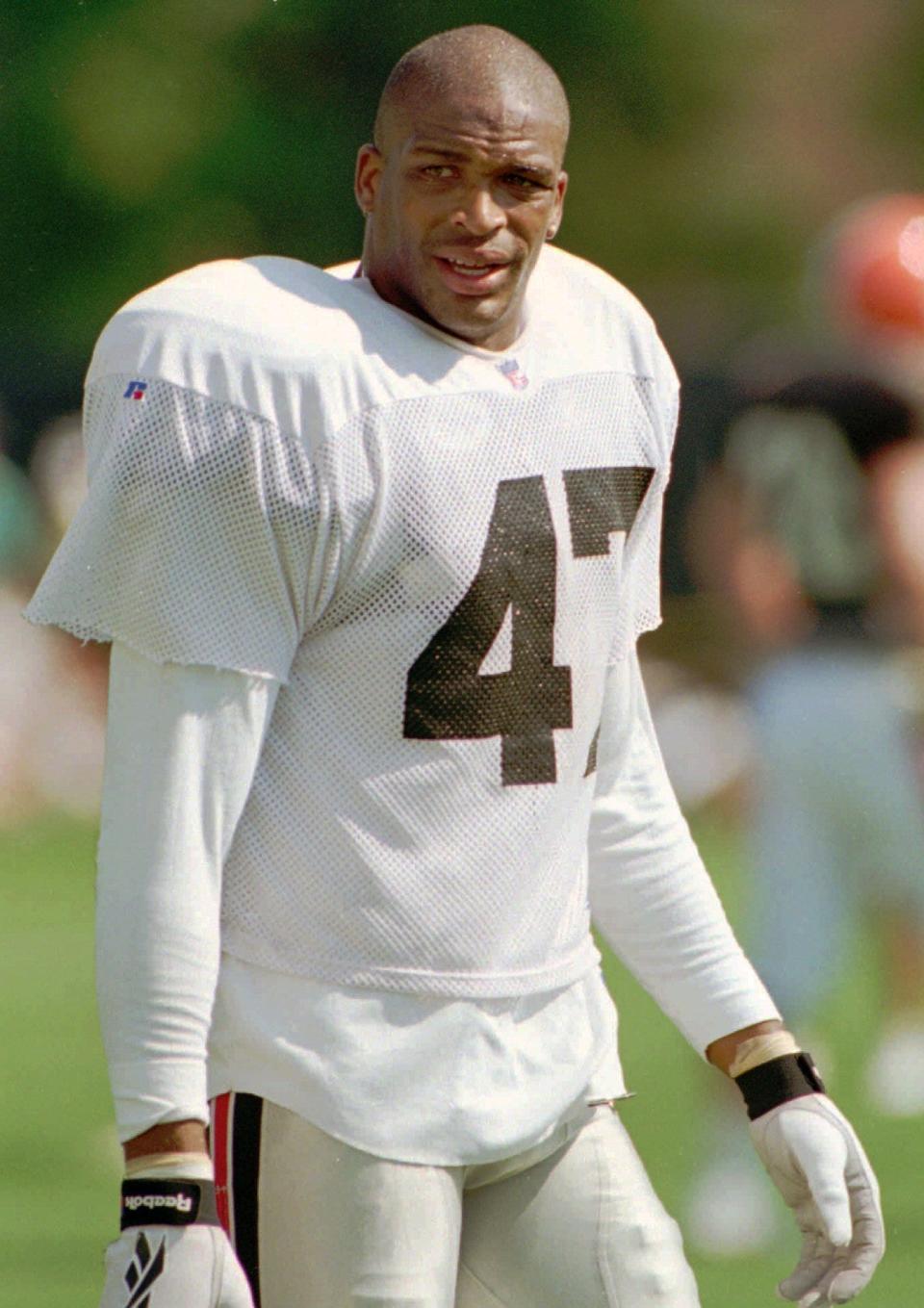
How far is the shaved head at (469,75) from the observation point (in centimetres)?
225

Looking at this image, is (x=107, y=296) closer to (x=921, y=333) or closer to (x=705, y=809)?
(x=705, y=809)

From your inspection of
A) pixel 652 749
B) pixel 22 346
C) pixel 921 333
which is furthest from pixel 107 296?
pixel 652 749

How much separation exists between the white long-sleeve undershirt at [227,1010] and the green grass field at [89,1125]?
1.92 metres

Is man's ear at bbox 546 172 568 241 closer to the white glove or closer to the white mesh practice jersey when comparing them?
the white mesh practice jersey

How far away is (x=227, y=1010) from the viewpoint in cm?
216

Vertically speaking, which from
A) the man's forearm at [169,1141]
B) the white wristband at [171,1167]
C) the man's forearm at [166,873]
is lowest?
the white wristband at [171,1167]

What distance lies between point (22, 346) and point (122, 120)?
392cm

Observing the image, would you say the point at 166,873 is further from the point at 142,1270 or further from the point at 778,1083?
the point at 778,1083

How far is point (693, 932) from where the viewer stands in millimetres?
2482

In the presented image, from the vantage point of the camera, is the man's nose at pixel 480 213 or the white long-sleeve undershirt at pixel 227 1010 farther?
the man's nose at pixel 480 213

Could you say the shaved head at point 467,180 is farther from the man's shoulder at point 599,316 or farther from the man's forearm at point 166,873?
the man's forearm at point 166,873

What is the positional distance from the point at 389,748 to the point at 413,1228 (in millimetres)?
401

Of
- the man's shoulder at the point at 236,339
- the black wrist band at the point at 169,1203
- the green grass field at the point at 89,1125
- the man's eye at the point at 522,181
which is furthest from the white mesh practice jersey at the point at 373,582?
the green grass field at the point at 89,1125

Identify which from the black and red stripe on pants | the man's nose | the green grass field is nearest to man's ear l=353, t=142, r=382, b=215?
the man's nose
